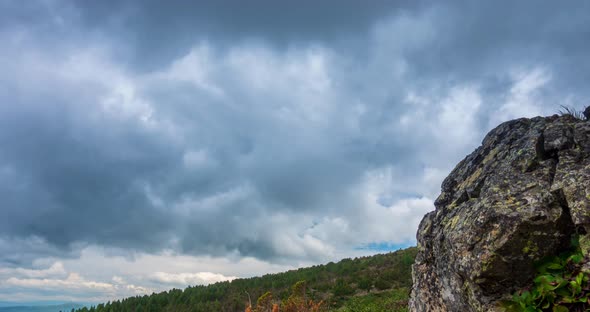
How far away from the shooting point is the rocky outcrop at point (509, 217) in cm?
654

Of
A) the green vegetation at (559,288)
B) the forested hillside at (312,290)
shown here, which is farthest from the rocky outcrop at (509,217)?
the forested hillside at (312,290)

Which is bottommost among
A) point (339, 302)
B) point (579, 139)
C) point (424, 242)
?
point (339, 302)

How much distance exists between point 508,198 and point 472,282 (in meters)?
1.77

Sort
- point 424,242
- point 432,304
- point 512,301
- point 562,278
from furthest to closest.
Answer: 1. point 424,242
2. point 432,304
3. point 512,301
4. point 562,278

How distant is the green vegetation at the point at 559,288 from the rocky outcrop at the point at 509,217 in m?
0.20

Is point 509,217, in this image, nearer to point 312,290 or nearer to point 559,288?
point 559,288

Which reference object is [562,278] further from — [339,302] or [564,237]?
[339,302]

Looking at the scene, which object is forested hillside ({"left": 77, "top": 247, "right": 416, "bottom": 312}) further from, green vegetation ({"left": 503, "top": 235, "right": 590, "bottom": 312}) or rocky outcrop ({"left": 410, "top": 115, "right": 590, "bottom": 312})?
green vegetation ({"left": 503, "top": 235, "right": 590, "bottom": 312})

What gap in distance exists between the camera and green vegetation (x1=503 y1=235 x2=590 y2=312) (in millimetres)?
5707

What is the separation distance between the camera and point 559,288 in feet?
19.4

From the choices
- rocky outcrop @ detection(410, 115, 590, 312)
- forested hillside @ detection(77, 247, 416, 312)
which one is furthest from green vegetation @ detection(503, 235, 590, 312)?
forested hillside @ detection(77, 247, 416, 312)

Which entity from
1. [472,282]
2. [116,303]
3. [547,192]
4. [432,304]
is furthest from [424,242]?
[116,303]

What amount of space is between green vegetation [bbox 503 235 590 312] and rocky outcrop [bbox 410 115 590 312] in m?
0.20

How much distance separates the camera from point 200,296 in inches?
1363
